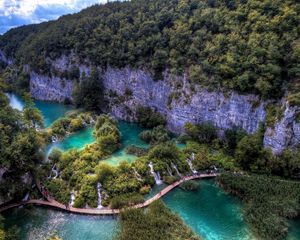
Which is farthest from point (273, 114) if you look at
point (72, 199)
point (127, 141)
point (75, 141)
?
point (75, 141)

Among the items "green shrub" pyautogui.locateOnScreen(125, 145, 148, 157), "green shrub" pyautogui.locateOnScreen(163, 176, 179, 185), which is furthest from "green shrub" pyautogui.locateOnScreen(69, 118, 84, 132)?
"green shrub" pyautogui.locateOnScreen(163, 176, 179, 185)

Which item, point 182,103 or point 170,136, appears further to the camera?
point 170,136

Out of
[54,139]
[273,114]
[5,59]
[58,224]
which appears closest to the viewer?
[58,224]

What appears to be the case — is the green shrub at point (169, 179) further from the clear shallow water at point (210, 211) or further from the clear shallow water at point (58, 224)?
the clear shallow water at point (58, 224)

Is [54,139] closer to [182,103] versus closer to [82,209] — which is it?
[82,209]

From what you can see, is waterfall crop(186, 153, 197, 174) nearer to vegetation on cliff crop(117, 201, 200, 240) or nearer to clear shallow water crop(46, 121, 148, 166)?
clear shallow water crop(46, 121, 148, 166)

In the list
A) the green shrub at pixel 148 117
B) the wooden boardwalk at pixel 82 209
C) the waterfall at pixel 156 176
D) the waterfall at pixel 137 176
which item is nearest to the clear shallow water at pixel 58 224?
the wooden boardwalk at pixel 82 209
